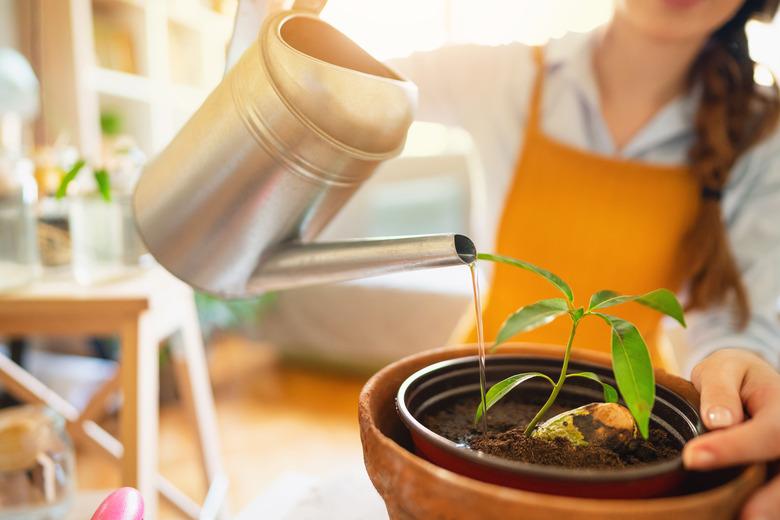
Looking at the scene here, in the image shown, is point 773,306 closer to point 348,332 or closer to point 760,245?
point 760,245

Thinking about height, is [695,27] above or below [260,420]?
above

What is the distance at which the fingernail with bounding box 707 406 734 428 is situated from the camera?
33cm

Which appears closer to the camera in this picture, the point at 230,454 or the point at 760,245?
the point at 760,245

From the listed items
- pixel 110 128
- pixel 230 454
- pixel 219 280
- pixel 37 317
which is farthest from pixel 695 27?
pixel 110 128

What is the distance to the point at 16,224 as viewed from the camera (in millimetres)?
952

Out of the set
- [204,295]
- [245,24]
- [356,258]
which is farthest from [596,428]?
[204,295]

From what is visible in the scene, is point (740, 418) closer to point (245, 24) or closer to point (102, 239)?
point (245, 24)

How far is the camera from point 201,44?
2984mm

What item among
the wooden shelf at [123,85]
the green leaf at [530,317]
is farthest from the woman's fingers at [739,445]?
the wooden shelf at [123,85]

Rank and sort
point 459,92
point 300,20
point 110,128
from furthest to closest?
point 110,128 < point 459,92 < point 300,20

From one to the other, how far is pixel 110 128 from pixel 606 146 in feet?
6.97

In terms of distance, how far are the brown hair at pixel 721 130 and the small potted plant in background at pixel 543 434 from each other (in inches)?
22.3

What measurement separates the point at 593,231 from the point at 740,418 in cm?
71

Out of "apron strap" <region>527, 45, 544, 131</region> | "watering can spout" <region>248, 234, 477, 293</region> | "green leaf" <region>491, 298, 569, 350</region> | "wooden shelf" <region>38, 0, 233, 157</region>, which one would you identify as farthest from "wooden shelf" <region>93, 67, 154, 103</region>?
"green leaf" <region>491, 298, 569, 350</region>
